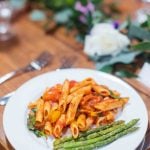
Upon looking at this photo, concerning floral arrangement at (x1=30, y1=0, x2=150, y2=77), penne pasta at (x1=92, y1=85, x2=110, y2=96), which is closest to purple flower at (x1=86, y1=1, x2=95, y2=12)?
floral arrangement at (x1=30, y1=0, x2=150, y2=77)

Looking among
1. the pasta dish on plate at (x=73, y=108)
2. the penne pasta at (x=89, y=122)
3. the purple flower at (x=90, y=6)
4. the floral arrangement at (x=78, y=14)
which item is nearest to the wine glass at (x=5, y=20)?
the floral arrangement at (x=78, y=14)

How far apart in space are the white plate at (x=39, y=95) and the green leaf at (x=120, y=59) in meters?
0.08

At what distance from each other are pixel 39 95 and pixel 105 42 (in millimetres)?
247

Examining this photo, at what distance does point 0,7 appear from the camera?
1.11 meters

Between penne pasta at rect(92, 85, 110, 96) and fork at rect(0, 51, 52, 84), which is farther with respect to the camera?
fork at rect(0, 51, 52, 84)

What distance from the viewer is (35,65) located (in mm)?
987

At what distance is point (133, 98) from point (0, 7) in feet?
1.71

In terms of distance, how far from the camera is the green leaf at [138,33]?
1021 mm

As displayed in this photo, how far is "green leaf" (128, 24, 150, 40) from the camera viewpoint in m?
1.02

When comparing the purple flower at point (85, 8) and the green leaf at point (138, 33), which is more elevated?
the purple flower at point (85, 8)

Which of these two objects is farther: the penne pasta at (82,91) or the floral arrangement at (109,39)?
the floral arrangement at (109,39)

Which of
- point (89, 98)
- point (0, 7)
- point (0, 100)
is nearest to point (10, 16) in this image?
point (0, 7)

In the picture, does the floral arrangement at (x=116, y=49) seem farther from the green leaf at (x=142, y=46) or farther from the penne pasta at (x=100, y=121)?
the penne pasta at (x=100, y=121)

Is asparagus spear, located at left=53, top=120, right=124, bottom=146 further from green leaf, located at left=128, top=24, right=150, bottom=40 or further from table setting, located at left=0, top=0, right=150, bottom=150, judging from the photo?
green leaf, located at left=128, top=24, right=150, bottom=40
